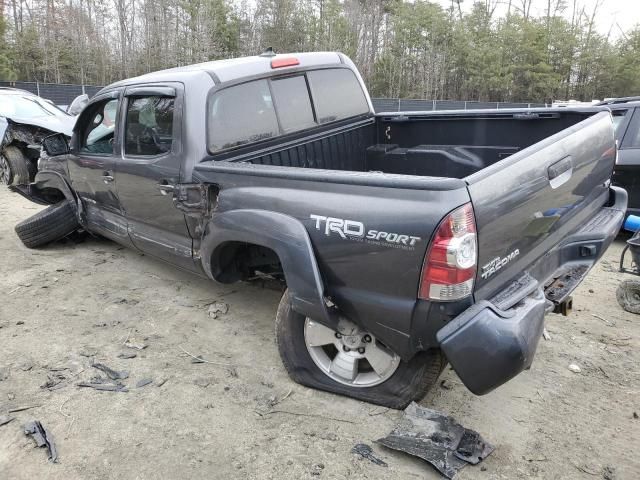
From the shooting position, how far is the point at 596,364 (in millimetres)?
3354

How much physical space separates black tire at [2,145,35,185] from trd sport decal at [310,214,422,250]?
8.61 m

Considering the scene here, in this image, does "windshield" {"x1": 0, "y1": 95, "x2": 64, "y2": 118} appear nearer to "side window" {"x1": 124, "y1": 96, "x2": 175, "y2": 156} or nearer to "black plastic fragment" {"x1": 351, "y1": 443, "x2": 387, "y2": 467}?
"side window" {"x1": 124, "y1": 96, "x2": 175, "y2": 156}

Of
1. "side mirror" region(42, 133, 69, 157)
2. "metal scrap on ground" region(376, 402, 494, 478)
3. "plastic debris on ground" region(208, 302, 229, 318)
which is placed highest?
"side mirror" region(42, 133, 69, 157)

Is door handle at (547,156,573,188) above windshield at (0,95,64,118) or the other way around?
the other way around

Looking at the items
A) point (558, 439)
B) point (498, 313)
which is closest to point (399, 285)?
point (498, 313)

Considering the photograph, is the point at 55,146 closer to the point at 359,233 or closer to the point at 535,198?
the point at 359,233

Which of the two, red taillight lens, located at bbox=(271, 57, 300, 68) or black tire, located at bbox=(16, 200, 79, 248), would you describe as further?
black tire, located at bbox=(16, 200, 79, 248)

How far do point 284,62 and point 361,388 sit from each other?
2442mm

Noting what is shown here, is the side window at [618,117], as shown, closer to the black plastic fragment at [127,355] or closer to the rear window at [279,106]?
Result: the rear window at [279,106]

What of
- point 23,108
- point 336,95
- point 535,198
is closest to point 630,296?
point 535,198

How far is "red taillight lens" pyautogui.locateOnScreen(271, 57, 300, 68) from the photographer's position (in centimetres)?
386

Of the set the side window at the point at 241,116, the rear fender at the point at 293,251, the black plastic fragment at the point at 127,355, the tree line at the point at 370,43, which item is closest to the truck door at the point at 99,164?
the side window at the point at 241,116

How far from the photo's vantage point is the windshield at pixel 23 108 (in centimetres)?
946

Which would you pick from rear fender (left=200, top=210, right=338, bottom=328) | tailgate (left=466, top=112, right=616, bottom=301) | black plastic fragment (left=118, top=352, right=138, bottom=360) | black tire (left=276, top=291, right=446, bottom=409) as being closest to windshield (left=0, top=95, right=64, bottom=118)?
black plastic fragment (left=118, top=352, right=138, bottom=360)
